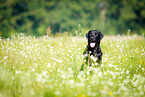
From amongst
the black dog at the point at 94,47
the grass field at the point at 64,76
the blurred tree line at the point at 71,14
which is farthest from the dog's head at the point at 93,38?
the blurred tree line at the point at 71,14

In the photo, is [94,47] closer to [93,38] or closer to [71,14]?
[93,38]

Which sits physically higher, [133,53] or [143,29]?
[143,29]

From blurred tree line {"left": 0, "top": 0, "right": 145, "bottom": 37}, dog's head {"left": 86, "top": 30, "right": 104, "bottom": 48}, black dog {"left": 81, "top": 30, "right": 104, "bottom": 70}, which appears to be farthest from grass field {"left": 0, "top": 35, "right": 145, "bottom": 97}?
blurred tree line {"left": 0, "top": 0, "right": 145, "bottom": 37}

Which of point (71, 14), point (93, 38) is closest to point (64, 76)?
point (93, 38)

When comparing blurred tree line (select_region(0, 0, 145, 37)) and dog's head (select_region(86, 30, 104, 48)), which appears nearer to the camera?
dog's head (select_region(86, 30, 104, 48))

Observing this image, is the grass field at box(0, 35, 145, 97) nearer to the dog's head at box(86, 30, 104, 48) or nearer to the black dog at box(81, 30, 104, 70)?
the black dog at box(81, 30, 104, 70)

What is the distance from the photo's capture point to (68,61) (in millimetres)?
4227

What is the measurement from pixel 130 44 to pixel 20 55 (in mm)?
4997

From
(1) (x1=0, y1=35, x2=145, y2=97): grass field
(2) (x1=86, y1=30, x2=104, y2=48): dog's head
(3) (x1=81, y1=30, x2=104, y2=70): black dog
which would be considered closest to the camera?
(1) (x1=0, y1=35, x2=145, y2=97): grass field

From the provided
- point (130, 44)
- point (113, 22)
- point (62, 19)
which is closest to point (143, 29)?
point (113, 22)

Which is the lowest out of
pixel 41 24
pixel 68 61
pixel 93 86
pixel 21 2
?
pixel 93 86

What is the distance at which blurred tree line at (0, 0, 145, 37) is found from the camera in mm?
23562

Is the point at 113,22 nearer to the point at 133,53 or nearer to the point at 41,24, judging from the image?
the point at 41,24

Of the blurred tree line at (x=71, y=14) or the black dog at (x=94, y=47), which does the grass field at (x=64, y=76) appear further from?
the blurred tree line at (x=71, y=14)
